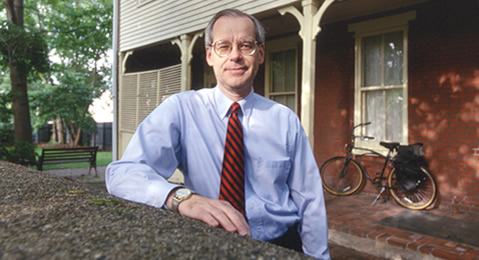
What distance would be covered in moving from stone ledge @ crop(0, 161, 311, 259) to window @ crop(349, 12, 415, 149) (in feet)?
18.8

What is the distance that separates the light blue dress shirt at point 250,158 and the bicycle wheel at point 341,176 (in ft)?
17.0

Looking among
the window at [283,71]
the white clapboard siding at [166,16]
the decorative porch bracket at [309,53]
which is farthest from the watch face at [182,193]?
the window at [283,71]

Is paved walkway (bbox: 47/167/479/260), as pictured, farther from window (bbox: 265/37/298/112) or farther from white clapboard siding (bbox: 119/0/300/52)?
white clapboard siding (bbox: 119/0/300/52)

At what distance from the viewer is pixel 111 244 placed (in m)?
0.77

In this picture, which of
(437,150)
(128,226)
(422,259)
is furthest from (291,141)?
(437,150)

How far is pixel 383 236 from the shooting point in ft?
13.6

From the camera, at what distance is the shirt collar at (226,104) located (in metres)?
1.57

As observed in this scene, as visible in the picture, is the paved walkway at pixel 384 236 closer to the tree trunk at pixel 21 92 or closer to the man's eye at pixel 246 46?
the man's eye at pixel 246 46

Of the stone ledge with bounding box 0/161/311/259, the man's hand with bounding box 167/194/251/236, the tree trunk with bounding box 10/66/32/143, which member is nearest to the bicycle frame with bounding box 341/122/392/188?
the man's hand with bounding box 167/194/251/236

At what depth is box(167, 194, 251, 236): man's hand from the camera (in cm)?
107

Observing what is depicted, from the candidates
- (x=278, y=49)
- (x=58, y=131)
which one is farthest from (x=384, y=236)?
(x=58, y=131)

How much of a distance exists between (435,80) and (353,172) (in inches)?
79.5

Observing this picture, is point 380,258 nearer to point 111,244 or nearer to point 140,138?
point 140,138

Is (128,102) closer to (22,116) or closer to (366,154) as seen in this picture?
(22,116)
